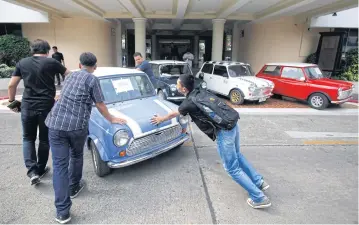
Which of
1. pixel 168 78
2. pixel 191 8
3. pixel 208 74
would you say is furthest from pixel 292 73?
pixel 191 8

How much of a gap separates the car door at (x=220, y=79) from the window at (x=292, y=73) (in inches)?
89.0

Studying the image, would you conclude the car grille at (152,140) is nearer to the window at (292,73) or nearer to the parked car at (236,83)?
the parked car at (236,83)

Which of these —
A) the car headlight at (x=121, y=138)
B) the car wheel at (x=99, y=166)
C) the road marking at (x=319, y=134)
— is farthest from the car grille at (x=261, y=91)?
the car wheel at (x=99, y=166)

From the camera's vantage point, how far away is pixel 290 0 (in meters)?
9.66

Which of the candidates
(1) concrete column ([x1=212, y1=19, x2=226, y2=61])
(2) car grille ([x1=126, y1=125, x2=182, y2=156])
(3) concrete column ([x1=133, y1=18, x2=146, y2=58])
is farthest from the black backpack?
(1) concrete column ([x1=212, y1=19, x2=226, y2=61])

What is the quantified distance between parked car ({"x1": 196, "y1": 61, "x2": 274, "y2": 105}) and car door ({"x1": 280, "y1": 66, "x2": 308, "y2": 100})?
2.46 feet

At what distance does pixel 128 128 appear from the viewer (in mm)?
3379

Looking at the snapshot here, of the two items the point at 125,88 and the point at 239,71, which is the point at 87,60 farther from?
the point at 239,71

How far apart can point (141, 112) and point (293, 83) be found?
6937 mm

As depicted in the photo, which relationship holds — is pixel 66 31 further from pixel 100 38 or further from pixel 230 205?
pixel 230 205

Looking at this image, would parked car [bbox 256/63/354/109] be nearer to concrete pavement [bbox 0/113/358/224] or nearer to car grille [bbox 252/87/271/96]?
car grille [bbox 252/87/271/96]

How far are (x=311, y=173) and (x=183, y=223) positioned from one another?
243cm

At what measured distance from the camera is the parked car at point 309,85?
7.89m

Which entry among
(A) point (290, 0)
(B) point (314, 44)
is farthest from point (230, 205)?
(B) point (314, 44)
